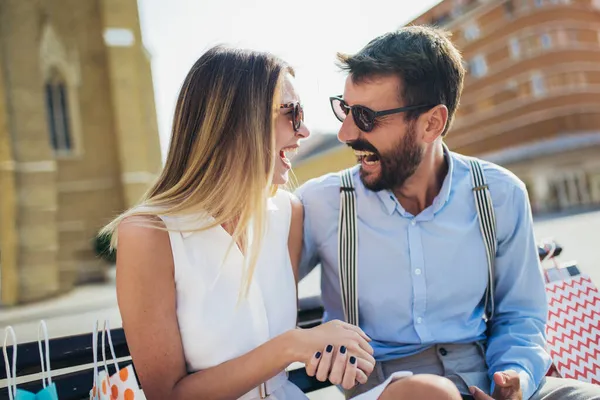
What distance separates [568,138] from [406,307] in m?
35.6

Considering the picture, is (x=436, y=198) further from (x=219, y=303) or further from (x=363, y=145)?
(x=219, y=303)

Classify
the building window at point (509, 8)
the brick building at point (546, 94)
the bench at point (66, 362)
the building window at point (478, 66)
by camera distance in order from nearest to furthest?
the bench at point (66, 362), the brick building at point (546, 94), the building window at point (509, 8), the building window at point (478, 66)

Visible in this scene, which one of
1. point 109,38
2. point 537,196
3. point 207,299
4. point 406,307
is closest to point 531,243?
point 406,307

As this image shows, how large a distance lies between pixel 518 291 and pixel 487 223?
0.34 meters

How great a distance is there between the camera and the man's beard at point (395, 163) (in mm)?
2471

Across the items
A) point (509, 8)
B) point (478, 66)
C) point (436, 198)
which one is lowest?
point (436, 198)

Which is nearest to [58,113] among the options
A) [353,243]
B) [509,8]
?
[353,243]

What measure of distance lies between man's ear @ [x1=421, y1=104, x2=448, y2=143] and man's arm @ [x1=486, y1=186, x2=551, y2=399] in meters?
0.48

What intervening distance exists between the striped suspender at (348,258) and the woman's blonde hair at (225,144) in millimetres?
517

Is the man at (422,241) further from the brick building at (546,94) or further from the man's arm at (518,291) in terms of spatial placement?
the brick building at (546,94)

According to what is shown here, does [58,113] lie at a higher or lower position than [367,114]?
higher

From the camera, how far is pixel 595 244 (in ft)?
37.7

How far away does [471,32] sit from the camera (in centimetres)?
3878

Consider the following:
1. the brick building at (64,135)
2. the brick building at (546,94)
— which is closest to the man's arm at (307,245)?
the brick building at (64,135)
